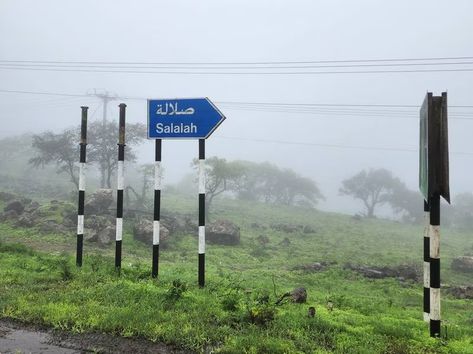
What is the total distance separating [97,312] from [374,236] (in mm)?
43489

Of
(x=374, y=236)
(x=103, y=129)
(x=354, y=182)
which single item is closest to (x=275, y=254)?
(x=374, y=236)

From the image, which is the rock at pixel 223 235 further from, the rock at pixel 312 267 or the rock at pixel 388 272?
the rock at pixel 388 272

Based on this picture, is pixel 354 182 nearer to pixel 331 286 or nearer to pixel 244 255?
pixel 244 255

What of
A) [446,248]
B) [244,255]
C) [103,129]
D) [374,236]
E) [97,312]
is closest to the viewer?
[97,312]

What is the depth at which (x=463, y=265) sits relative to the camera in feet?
98.4

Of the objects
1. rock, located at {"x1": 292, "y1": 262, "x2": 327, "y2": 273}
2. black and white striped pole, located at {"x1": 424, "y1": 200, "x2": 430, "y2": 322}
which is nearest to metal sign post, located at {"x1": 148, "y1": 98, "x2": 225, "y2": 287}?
black and white striped pole, located at {"x1": 424, "y1": 200, "x2": 430, "y2": 322}

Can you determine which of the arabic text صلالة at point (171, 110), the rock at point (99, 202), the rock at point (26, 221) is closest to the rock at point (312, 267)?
the arabic text صلالة at point (171, 110)

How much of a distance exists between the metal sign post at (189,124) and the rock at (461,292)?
52.5 ft

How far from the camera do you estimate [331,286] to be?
64.1ft

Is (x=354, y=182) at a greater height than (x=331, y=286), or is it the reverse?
A: (x=354, y=182)

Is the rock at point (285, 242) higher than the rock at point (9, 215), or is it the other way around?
the rock at point (9, 215)

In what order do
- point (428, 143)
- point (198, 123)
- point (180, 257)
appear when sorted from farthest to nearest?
1. point (180, 257)
2. point (198, 123)
3. point (428, 143)

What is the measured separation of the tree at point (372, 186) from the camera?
296ft

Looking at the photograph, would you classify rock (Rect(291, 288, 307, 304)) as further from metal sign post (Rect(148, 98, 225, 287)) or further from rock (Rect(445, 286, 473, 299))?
rock (Rect(445, 286, 473, 299))
